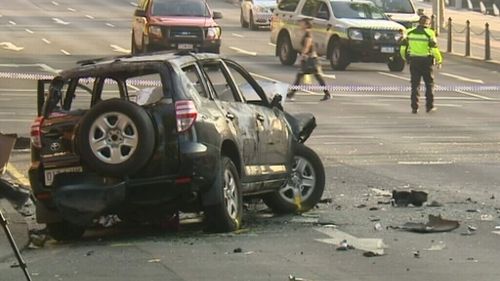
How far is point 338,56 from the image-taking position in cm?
3400

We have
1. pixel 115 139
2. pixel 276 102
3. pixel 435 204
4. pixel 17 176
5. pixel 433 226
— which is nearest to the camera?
pixel 115 139

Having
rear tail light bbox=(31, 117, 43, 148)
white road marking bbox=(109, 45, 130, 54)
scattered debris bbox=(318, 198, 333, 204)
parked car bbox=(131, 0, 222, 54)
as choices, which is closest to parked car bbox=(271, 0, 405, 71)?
parked car bbox=(131, 0, 222, 54)

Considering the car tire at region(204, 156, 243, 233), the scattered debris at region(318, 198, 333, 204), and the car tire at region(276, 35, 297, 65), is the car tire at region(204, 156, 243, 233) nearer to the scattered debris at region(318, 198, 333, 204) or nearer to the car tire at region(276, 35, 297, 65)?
the scattered debris at region(318, 198, 333, 204)

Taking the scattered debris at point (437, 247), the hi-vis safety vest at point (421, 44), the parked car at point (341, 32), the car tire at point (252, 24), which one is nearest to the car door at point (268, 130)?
the scattered debris at point (437, 247)

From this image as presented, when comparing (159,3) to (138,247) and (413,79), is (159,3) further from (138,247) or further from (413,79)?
(138,247)

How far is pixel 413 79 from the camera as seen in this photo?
24953 millimetres

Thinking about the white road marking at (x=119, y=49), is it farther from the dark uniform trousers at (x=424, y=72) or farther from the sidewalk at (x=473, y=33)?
the dark uniform trousers at (x=424, y=72)

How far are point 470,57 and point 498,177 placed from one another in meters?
24.4

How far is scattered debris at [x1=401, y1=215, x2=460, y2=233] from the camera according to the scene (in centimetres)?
1102

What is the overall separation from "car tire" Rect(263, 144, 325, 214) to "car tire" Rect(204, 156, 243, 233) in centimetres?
137

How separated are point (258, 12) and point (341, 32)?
1801 cm

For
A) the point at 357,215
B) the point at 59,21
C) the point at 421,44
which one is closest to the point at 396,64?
the point at 421,44

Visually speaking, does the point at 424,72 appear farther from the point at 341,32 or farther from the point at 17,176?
the point at 17,176

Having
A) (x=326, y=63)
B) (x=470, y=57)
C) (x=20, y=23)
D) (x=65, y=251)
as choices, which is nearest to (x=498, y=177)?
(x=65, y=251)
